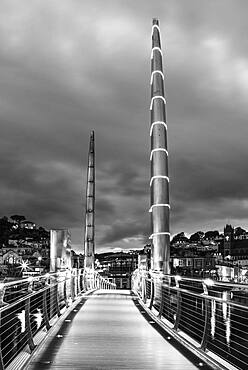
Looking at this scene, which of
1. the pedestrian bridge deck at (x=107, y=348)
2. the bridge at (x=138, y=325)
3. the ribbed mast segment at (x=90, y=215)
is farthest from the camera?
the ribbed mast segment at (x=90, y=215)

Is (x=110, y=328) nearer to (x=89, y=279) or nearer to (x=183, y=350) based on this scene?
(x=183, y=350)

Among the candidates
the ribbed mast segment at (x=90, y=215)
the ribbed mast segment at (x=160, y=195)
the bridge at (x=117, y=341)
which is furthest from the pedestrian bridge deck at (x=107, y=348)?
the ribbed mast segment at (x=90, y=215)

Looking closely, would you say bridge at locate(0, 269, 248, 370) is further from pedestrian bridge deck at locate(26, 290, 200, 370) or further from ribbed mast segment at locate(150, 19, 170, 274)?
ribbed mast segment at locate(150, 19, 170, 274)

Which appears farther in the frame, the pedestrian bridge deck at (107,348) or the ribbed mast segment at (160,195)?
the ribbed mast segment at (160,195)

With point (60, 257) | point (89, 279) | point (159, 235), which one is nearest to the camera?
point (60, 257)

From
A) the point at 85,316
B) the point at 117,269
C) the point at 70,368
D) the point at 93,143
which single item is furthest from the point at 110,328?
the point at 117,269

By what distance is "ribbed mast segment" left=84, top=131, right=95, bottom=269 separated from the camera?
36588 mm

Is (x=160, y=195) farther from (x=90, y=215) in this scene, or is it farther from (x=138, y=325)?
(x=90, y=215)

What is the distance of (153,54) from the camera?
1858cm

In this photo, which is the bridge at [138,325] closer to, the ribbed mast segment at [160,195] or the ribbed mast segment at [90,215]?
the ribbed mast segment at [160,195]

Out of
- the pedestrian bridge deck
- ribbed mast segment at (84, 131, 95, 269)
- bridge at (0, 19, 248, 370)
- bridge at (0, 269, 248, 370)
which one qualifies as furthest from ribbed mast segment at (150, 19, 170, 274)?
ribbed mast segment at (84, 131, 95, 269)

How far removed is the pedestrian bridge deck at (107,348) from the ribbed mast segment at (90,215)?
25.5 meters

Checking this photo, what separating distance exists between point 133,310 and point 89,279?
14525 millimetres

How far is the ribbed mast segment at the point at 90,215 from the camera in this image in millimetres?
36588
